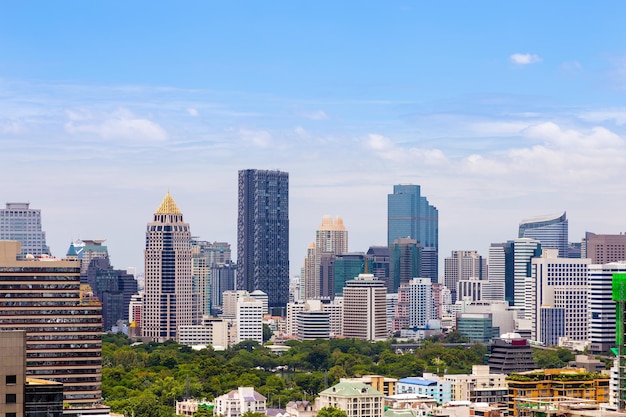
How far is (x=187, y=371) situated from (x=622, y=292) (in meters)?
83.6

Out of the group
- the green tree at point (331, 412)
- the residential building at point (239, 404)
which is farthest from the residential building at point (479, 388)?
the green tree at point (331, 412)

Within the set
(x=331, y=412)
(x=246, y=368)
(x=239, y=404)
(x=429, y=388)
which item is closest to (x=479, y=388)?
(x=429, y=388)

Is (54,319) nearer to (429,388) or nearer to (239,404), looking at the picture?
(239,404)

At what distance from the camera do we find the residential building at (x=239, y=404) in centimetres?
10006

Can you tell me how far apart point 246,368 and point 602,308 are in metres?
47.7

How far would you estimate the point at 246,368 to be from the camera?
142m

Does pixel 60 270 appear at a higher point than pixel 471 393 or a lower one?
higher

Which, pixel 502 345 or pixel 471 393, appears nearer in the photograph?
pixel 471 393

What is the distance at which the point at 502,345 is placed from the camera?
130m

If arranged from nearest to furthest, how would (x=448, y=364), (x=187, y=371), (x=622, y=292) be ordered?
(x=622, y=292)
(x=187, y=371)
(x=448, y=364)

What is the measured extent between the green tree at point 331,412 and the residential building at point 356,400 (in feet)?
11.2

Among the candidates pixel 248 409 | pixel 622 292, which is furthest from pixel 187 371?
pixel 622 292

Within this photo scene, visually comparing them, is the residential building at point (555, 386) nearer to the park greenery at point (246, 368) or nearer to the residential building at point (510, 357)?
the park greenery at point (246, 368)

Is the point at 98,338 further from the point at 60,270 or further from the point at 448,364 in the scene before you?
the point at 448,364
